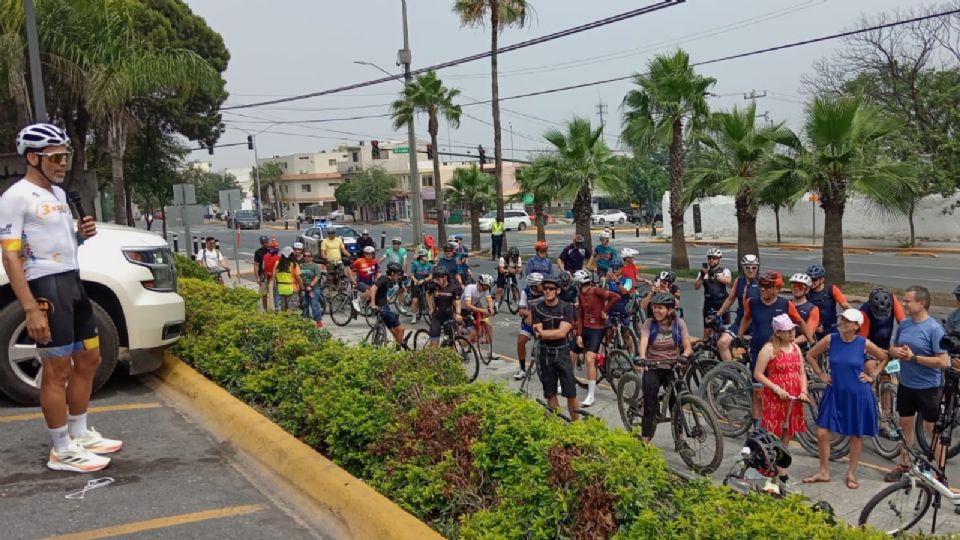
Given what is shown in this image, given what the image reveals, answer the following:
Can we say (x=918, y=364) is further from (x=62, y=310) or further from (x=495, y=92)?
(x=495, y=92)

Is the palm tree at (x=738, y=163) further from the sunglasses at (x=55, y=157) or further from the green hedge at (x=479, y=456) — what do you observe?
the sunglasses at (x=55, y=157)

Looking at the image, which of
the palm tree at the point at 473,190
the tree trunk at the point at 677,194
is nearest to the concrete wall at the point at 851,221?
the tree trunk at the point at 677,194

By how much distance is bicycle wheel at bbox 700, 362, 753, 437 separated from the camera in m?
7.44

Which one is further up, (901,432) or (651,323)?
(651,323)

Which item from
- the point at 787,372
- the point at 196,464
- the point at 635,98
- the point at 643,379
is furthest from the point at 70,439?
the point at 635,98

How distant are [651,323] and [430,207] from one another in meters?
75.7

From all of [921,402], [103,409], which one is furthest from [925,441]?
[103,409]

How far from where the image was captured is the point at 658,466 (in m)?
3.64

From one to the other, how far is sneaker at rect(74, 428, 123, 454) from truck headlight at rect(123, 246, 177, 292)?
183cm

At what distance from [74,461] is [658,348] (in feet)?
15.5

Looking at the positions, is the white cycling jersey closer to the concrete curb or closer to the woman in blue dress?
the concrete curb

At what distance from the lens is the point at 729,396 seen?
7578 mm

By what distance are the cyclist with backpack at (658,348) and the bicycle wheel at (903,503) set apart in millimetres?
2074

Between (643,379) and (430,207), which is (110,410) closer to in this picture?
(643,379)
